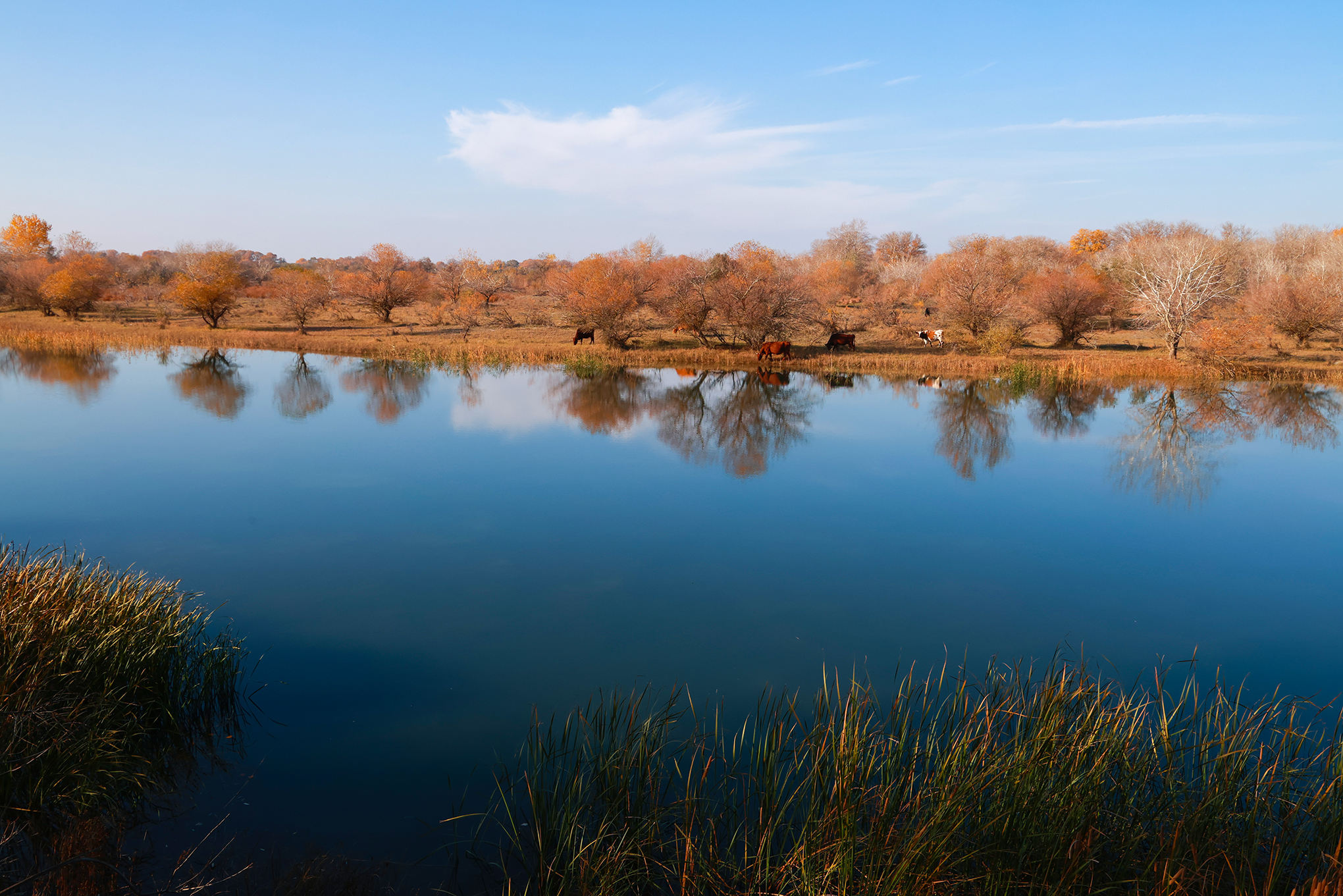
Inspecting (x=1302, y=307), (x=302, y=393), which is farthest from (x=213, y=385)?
(x=1302, y=307)

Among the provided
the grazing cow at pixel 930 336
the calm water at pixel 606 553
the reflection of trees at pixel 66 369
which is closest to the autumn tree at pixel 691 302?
the grazing cow at pixel 930 336

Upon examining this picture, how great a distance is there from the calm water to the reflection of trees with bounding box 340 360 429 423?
1.18ft

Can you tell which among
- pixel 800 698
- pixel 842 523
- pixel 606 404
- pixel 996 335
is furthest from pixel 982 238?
pixel 800 698

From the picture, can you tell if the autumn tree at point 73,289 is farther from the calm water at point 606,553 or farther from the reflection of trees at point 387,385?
the calm water at point 606,553

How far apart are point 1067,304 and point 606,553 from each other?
93.0ft

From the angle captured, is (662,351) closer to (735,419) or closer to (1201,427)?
(735,419)

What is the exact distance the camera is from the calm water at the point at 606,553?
21.0ft

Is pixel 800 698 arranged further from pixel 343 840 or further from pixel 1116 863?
pixel 343 840

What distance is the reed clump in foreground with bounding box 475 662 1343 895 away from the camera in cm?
378

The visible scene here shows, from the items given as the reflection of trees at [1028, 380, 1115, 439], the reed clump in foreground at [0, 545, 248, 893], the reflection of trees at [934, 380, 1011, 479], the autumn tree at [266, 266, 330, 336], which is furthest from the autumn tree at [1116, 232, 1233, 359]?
the autumn tree at [266, 266, 330, 336]


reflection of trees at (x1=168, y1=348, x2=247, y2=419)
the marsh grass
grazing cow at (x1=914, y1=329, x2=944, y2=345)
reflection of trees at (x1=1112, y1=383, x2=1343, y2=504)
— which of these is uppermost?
grazing cow at (x1=914, y1=329, x2=944, y2=345)

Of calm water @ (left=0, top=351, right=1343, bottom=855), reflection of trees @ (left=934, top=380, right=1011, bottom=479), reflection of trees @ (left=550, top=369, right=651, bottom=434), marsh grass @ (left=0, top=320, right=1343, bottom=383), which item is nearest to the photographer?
calm water @ (left=0, top=351, right=1343, bottom=855)

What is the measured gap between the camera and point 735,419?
19.6 m

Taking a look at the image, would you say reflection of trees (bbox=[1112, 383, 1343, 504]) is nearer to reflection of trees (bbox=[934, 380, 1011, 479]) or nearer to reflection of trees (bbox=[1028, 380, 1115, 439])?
reflection of trees (bbox=[1028, 380, 1115, 439])
